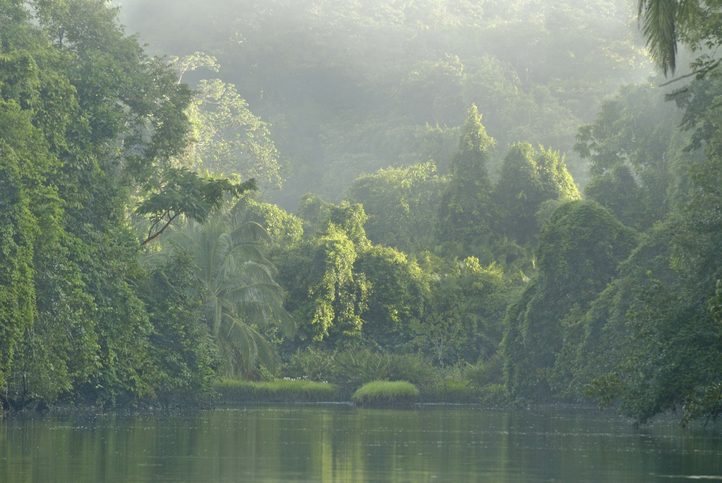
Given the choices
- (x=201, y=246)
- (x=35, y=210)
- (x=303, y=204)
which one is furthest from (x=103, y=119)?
(x=303, y=204)

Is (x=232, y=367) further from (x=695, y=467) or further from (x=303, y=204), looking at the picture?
(x=695, y=467)

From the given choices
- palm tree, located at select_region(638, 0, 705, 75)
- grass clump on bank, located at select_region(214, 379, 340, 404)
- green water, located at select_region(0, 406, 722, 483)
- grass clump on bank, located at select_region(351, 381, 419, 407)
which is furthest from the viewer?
grass clump on bank, located at select_region(214, 379, 340, 404)

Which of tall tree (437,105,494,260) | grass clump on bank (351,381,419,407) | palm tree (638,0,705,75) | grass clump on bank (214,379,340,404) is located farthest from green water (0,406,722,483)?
tall tree (437,105,494,260)

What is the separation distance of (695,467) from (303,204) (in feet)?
188

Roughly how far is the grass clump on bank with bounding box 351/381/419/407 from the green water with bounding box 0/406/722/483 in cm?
1427

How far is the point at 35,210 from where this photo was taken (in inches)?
1398

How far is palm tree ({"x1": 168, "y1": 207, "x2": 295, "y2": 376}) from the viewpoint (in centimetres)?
5250

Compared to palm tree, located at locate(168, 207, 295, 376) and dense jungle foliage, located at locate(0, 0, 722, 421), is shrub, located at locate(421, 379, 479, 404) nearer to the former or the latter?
dense jungle foliage, located at locate(0, 0, 722, 421)

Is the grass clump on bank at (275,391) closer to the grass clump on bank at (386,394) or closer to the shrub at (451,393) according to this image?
the grass clump on bank at (386,394)

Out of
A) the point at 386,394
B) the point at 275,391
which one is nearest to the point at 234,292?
the point at 275,391

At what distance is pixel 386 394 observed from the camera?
54438 mm

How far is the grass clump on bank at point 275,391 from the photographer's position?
5484 centimetres

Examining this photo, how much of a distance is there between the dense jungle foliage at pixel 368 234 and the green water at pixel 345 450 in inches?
57.0

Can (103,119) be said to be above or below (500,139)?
below
